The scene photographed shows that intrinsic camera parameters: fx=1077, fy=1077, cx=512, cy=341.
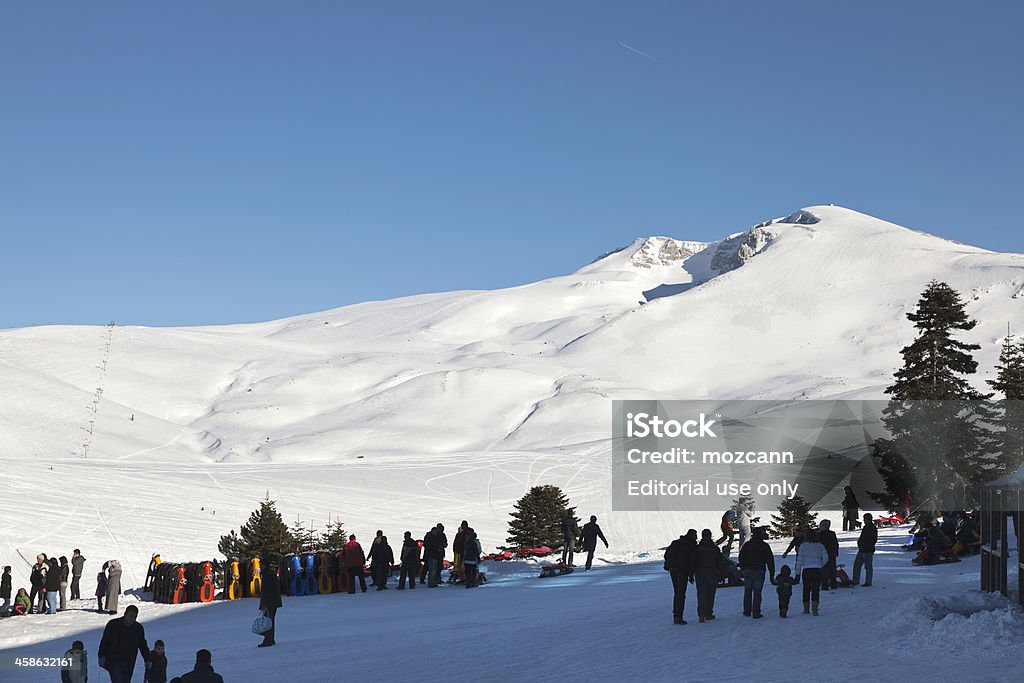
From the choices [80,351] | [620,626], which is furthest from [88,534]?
[80,351]

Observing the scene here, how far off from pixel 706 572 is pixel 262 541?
18.5m

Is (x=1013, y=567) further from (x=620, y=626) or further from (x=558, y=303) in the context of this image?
(x=558, y=303)

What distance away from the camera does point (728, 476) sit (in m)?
48.0

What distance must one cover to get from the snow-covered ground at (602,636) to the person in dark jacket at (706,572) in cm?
33

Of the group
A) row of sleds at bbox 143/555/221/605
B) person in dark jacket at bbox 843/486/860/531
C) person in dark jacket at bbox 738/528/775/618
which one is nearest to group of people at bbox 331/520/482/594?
row of sleds at bbox 143/555/221/605

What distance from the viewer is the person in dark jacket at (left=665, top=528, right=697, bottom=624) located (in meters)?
15.0

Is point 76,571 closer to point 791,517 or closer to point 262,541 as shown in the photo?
point 262,541

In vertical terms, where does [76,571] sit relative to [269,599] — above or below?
below

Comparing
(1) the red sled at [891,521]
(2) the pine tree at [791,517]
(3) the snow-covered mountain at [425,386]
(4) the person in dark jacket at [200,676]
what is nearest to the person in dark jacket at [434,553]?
(3) the snow-covered mountain at [425,386]

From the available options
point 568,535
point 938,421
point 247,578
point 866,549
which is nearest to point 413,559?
point 247,578

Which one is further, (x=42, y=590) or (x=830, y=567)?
(x=42, y=590)

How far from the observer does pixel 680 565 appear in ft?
49.3

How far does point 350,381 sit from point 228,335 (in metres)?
36.7

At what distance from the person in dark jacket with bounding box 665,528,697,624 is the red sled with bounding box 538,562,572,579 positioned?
9264mm
